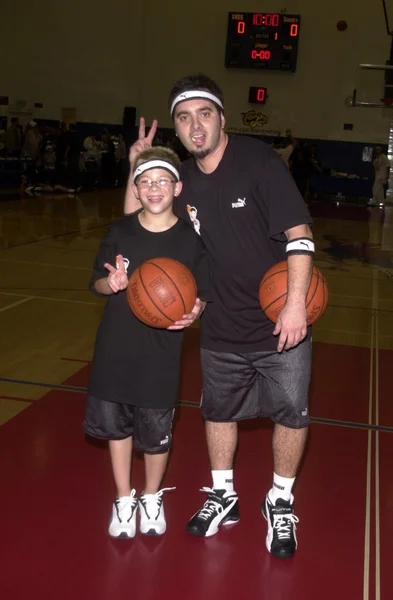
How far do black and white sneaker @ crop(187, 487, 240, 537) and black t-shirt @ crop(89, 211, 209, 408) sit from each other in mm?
529

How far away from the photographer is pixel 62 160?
771 inches

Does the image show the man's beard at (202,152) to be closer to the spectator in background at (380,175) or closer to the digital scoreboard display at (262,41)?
the spectator in background at (380,175)

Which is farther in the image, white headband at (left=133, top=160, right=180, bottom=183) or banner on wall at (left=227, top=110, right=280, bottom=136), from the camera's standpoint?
banner on wall at (left=227, top=110, right=280, bottom=136)

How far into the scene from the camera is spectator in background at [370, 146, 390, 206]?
2138 centimetres

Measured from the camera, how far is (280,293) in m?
2.80

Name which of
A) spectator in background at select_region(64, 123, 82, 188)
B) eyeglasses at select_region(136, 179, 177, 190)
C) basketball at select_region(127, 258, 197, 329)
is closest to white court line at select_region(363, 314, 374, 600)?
basketball at select_region(127, 258, 197, 329)

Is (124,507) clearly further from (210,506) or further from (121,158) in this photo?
(121,158)

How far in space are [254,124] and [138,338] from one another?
21078 millimetres

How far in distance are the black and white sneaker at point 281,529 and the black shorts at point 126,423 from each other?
528mm

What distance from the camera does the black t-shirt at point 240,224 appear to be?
2.82 meters

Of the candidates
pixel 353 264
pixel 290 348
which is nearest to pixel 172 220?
pixel 290 348

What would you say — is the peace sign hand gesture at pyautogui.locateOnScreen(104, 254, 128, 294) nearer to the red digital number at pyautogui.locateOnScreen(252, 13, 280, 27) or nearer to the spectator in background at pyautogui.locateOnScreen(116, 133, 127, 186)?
the red digital number at pyautogui.locateOnScreen(252, 13, 280, 27)

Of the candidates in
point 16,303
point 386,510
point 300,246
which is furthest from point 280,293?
point 16,303

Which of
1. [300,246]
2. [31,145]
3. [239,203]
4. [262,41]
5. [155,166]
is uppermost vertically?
[262,41]
